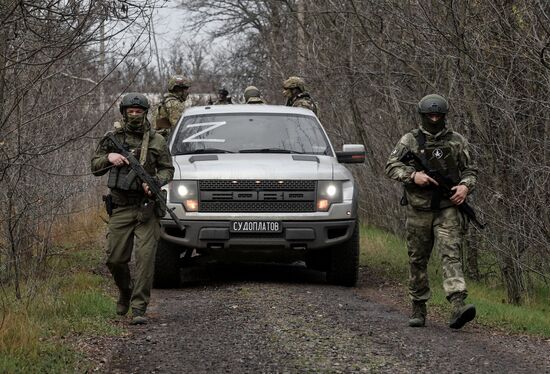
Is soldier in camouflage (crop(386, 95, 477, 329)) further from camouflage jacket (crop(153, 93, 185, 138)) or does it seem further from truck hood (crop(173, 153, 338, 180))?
camouflage jacket (crop(153, 93, 185, 138))

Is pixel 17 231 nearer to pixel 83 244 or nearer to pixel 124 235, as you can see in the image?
pixel 124 235

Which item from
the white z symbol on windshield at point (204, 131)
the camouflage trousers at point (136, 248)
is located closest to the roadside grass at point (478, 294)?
the white z symbol on windshield at point (204, 131)

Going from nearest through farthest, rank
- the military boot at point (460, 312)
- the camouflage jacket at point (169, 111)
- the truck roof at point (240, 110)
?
the military boot at point (460, 312), the truck roof at point (240, 110), the camouflage jacket at point (169, 111)

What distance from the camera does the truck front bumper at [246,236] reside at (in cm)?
1036

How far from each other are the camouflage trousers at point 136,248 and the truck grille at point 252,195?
1.88 metres

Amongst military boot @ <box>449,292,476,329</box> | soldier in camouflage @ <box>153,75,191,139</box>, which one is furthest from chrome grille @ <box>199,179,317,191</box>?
soldier in camouflage @ <box>153,75,191,139</box>

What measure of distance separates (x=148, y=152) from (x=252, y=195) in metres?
2.09

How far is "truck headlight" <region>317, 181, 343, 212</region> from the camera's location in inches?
416

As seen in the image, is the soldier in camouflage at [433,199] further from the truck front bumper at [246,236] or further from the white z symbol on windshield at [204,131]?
the white z symbol on windshield at [204,131]

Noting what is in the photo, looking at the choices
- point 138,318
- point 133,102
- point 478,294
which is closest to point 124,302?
point 138,318

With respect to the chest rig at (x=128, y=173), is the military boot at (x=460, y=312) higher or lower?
lower

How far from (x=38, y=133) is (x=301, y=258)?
295 cm

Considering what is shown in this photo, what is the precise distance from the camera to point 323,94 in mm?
18516

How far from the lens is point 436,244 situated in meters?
8.42
